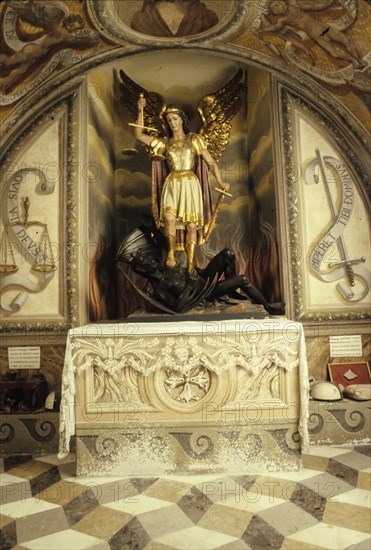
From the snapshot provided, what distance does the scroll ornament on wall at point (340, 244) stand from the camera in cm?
455

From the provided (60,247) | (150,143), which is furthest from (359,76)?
(60,247)

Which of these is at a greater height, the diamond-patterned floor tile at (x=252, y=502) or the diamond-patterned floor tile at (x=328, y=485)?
the diamond-patterned floor tile at (x=252, y=502)

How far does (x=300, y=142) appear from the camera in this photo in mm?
4750

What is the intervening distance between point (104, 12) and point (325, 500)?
186 inches

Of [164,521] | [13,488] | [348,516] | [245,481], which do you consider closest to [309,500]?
[348,516]

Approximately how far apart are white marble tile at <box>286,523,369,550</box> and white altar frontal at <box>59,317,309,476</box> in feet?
2.72

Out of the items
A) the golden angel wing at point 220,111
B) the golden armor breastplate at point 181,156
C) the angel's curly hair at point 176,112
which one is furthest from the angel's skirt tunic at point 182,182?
the golden angel wing at point 220,111

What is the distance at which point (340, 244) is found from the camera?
4.57 metres

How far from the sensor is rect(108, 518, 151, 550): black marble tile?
7.84 feet

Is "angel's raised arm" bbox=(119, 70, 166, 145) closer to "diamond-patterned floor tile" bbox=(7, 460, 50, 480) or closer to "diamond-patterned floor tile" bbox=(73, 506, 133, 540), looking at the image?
"diamond-patterned floor tile" bbox=(7, 460, 50, 480)

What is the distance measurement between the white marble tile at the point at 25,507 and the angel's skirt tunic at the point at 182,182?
9.17 ft

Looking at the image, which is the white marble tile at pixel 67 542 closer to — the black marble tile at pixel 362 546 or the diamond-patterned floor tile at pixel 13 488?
the diamond-patterned floor tile at pixel 13 488

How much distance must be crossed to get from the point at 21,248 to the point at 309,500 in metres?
3.74

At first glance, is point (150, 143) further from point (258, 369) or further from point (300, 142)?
point (258, 369)
